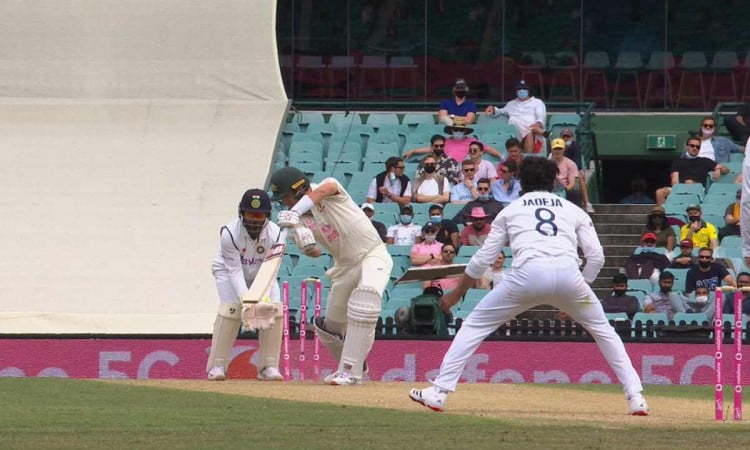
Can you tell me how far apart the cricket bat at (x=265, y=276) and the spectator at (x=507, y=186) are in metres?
7.76

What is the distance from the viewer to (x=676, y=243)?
64.0 feet

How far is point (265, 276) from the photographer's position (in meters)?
12.9

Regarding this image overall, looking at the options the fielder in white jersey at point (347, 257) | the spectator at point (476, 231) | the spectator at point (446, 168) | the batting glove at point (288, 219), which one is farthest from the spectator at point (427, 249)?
the batting glove at point (288, 219)

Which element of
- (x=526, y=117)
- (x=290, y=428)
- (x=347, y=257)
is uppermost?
(x=526, y=117)

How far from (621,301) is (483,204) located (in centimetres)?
283

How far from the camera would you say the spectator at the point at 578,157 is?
69.2ft

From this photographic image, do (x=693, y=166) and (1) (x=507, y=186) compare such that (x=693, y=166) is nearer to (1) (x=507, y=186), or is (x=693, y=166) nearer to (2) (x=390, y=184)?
(1) (x=507, y=186)

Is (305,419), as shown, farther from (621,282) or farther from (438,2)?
(438,2)

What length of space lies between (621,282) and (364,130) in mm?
6680

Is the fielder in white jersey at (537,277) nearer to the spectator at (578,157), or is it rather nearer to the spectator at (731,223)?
the spectator at (731,223)

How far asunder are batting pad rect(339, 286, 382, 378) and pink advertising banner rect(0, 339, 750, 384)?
3.67 m

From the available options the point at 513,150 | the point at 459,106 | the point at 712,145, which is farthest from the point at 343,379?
the point at 459,106

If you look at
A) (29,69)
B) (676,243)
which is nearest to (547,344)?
(676,243)

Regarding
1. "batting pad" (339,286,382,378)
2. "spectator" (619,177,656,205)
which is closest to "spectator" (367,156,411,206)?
"spectator" (619,177,656,205)
